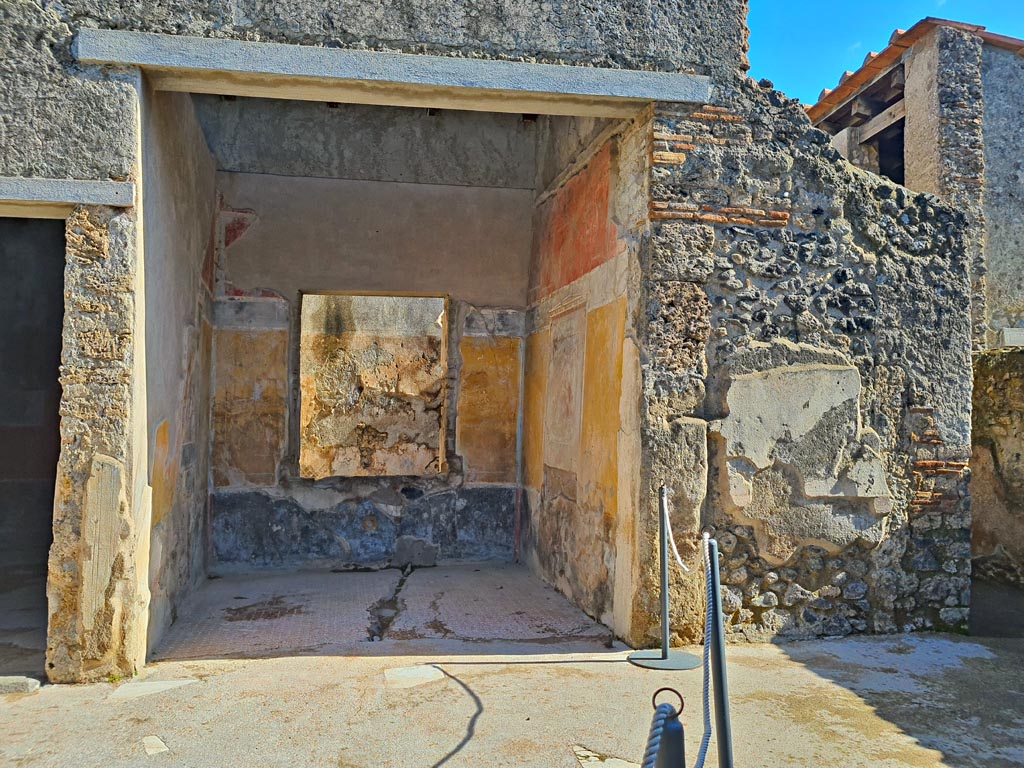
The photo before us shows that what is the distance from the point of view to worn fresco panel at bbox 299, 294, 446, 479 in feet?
38.0

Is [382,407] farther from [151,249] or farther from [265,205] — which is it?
[151,249]

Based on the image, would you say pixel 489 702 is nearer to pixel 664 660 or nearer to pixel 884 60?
pixel 664 660

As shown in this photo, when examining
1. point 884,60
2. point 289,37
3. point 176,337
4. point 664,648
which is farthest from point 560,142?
point 884,60

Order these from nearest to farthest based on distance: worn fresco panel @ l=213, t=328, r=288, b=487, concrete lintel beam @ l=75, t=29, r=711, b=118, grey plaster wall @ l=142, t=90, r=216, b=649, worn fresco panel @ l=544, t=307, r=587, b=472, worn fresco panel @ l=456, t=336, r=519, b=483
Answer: concrete lintel beam @ l=75, t=29, r=711, b=118, grey plaster wall @ l=142, t=90, r=216, b=649, worn fresco panel @ l=544, t=307, r=587, b=472, worn fresco panel @ l=213, t=328, r=288, b=487, worn fresco panel @ l=456, t=336, r=519, b=483

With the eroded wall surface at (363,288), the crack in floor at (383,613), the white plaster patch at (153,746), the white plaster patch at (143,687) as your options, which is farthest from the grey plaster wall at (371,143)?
the white plaster patch at (153,746)

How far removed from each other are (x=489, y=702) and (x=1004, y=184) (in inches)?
370

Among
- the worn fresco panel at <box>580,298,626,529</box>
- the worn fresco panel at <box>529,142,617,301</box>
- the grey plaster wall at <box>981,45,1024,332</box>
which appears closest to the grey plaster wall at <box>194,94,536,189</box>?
the worn fresco panel at <box>529,142,617,301</box>

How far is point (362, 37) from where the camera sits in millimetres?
4031

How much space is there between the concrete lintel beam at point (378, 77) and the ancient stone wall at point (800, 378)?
26 centimetres

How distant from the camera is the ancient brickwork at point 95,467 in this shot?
371cm

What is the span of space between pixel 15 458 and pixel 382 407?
18.2 ft

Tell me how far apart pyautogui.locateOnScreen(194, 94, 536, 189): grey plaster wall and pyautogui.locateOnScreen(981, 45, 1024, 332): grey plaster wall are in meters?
6.27

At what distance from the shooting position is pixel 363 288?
22.0ft

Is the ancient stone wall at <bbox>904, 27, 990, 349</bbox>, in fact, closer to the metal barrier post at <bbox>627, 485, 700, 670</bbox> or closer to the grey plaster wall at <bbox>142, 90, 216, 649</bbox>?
the metal barrier post at <bbox>627, 485, 700, 670</bbox>
